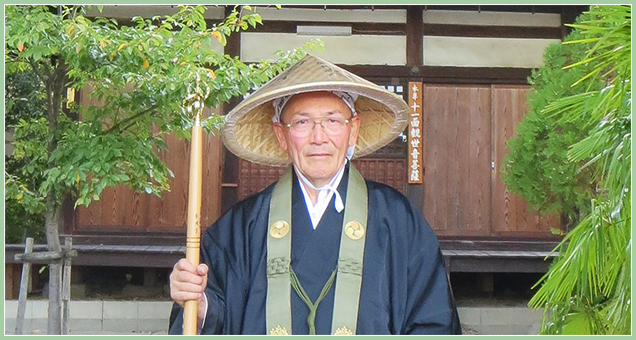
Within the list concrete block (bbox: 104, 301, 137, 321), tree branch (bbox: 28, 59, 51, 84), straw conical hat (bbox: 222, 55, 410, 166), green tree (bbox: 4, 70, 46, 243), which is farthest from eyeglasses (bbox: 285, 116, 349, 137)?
concrete block (bbox: 104, 301, 137, 321)

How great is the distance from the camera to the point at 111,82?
13.9 ft

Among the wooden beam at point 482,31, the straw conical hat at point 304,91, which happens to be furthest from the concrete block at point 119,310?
the straw conical hat at point 304,91

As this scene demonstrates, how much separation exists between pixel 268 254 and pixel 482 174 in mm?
5402

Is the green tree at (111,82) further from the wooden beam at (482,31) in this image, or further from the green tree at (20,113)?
the wooden beam at (482,31)

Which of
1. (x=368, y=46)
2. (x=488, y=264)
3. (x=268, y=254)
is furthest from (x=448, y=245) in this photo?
(x=268, y=254)

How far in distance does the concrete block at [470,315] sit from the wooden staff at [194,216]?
538 cm

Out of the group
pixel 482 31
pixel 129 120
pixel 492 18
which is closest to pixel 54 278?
pixel 129 120

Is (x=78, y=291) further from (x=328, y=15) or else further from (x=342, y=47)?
(x=328, y=15)

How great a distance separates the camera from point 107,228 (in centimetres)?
707

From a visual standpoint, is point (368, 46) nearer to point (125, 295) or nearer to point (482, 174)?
point (482, 174)

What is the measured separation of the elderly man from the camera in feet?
7.34

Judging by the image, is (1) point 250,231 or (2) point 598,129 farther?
(2) point 598,129

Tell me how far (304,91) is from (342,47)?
5.00m

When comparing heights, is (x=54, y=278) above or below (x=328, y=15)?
below
